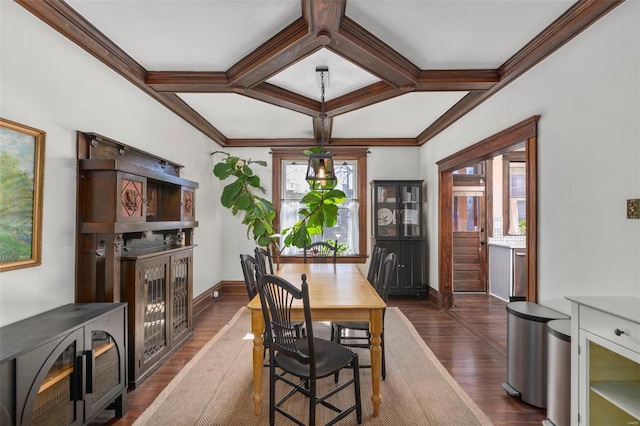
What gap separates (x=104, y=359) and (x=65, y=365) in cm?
35

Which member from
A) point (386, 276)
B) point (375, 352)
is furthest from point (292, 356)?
point (386, 276)

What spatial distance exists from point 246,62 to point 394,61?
1252mm

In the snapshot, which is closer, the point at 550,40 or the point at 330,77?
the point at 550,40

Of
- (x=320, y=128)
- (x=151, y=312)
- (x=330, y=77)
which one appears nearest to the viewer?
(x=151, y=312)

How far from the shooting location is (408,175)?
5.62 m

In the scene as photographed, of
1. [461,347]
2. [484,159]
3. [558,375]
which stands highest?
[484,159]

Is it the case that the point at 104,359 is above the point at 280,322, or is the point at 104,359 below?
below

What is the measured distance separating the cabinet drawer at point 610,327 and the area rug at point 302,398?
97 centimetres

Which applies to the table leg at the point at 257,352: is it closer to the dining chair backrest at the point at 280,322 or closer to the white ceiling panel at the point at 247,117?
the dining chair backrest at the point at 280,322

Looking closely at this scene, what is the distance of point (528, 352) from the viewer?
2.28 metres

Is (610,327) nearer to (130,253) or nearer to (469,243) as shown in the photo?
(130,253)

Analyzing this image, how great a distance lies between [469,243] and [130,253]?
17.7 ft

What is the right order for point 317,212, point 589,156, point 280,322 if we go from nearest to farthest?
point 280,322
point 589,156
point 317,212

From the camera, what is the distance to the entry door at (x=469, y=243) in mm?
5793
